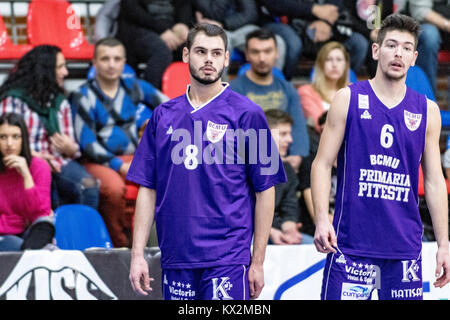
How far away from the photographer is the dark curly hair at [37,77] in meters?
7.46

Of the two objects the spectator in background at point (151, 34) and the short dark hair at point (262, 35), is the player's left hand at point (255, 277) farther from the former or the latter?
the spectator in background at point (151, 34)

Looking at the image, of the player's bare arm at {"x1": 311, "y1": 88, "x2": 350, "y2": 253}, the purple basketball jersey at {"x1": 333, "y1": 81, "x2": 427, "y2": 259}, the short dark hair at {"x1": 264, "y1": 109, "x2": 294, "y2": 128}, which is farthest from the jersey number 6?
the short dark hair at {"x1": 264, "y1": 109, "x2": 294, "y2": 128}

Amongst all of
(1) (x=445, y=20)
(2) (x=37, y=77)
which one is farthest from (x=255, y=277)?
(1) (x=445, y=20)

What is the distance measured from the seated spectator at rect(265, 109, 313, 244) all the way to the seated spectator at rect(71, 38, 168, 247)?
3.97 ft

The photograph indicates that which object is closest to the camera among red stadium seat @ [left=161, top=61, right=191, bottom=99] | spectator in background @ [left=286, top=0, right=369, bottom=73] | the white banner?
the white banner

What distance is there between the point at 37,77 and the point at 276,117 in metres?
2.15

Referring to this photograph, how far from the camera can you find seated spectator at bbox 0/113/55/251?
21.9 feet

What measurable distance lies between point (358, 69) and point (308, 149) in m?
1.81

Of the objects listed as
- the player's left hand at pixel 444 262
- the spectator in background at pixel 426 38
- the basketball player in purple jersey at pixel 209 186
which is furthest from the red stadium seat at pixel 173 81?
the player's left hand at pixel 444 262

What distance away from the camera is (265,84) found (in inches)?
311

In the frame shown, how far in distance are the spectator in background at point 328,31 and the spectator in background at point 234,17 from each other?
0.38 metres

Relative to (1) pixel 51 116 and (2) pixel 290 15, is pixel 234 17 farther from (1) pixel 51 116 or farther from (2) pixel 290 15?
(1) pixel 51 116

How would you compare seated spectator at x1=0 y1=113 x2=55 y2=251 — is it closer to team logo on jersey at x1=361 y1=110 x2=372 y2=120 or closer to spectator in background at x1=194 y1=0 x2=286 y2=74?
spectator in background at x1=194 y1=0 x2=286 y2=74
